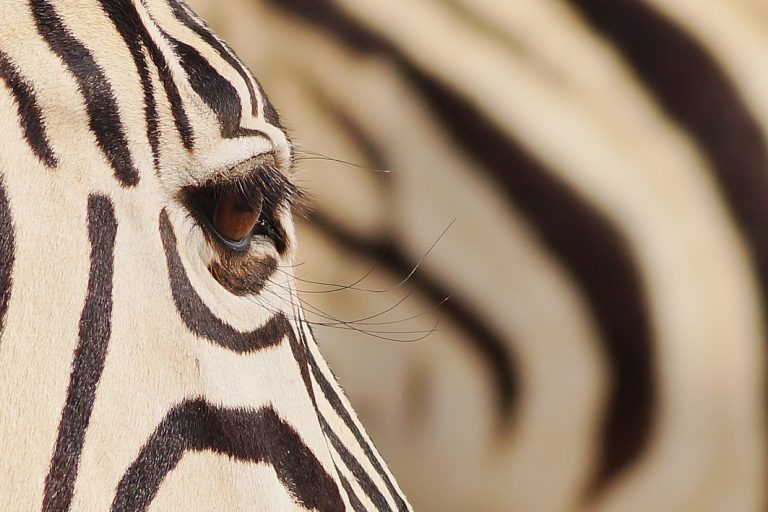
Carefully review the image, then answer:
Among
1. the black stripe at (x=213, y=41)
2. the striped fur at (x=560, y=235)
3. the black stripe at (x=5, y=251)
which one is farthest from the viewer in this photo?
the striped fur at (x=560, y=235)

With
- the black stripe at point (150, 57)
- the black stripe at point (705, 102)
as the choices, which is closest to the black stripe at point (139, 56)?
the black stripe at point (150, 57)

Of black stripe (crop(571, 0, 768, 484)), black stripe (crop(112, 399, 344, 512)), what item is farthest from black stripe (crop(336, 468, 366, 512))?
black stripe (crop(571, 0, 768, 484))

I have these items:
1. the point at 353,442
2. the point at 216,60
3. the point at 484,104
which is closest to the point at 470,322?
the point at 484,104

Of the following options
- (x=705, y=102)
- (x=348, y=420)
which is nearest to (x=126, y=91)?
(x=348, y=420)

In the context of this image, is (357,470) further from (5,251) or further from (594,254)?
(594,254)

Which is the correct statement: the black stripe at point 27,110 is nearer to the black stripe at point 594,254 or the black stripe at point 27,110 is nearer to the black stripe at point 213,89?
the black stripe at point 213,89

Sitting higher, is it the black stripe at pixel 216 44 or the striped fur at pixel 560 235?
the black stripe at pixel 216 44
